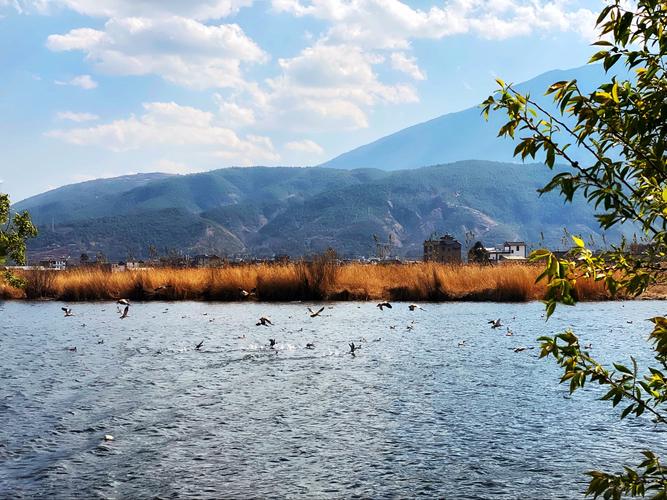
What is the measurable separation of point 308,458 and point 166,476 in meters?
1.50

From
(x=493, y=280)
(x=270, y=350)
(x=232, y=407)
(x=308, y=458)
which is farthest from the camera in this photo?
(x=493, y=280)

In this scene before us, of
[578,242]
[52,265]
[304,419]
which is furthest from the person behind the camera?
[52,265]

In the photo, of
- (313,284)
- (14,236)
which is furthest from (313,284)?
(14,236)

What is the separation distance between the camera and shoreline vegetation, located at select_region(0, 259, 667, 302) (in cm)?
2997

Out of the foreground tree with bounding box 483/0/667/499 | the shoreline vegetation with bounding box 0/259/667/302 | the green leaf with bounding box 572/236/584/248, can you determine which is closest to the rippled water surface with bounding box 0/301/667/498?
the foreground tree with bounding box 483/0/667/499

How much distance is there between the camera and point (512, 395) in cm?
1007

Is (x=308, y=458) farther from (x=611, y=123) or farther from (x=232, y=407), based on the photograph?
(x=611, y=123)

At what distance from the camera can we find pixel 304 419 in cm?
888

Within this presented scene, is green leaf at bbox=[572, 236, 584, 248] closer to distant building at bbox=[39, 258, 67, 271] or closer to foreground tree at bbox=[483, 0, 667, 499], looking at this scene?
foreground tree at bbox=[483, 0, 667, 499]

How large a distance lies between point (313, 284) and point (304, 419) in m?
21.6

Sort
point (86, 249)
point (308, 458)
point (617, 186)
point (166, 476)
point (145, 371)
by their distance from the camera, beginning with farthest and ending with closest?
point (86, 249) < point (145, 371) < point (308, 458) < point (166, 476) < point (617, 186)

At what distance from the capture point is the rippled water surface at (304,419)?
661 centimetres

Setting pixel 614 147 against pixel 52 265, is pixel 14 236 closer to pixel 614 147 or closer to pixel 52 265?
pixel 614 147

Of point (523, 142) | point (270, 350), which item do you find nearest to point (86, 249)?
point (270, 350)
